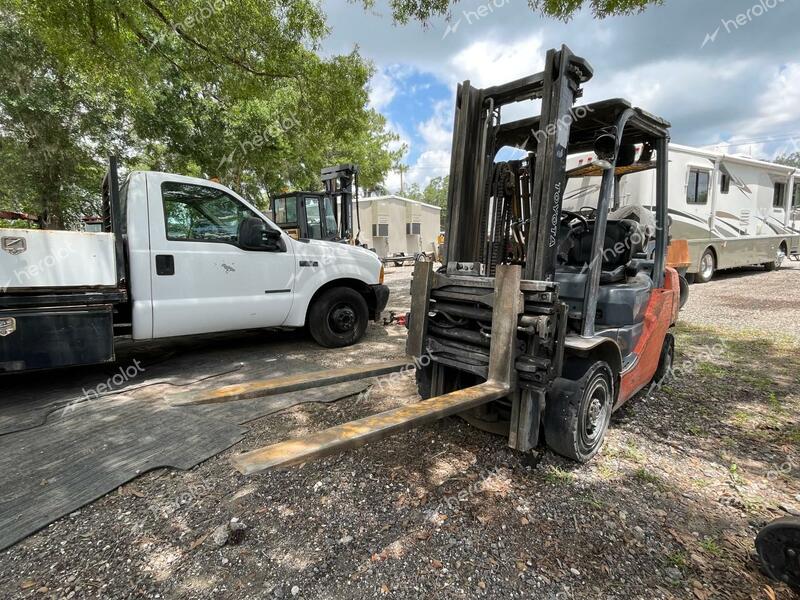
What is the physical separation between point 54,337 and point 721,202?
1399 cm

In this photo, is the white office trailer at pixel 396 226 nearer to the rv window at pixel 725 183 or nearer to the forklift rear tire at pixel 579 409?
the rv window at pixel 725 183

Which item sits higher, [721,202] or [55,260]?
[721,202]

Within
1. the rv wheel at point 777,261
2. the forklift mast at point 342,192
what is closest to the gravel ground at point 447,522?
the forklift mast at point 342,192

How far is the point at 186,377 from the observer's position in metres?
4.69

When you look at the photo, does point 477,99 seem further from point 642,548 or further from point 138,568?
point 138,568

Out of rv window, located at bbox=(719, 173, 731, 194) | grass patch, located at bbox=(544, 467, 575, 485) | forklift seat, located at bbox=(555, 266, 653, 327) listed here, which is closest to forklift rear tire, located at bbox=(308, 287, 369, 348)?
forklift seat, located at bbox=(555, 266, 653, 327)

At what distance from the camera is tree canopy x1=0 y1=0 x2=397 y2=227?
6656mm

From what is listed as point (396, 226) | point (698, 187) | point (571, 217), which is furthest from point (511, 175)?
point (396, 226)

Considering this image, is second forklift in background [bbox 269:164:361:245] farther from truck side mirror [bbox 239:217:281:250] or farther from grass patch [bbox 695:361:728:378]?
grass patch [bbox 695:361:728:378]

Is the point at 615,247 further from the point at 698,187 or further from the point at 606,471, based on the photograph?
the point at 698,187

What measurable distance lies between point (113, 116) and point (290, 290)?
435 inches

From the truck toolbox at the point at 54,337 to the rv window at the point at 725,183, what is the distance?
13.6 meters

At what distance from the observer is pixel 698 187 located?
10.4 meters

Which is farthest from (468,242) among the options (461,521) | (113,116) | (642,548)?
(113,116)
